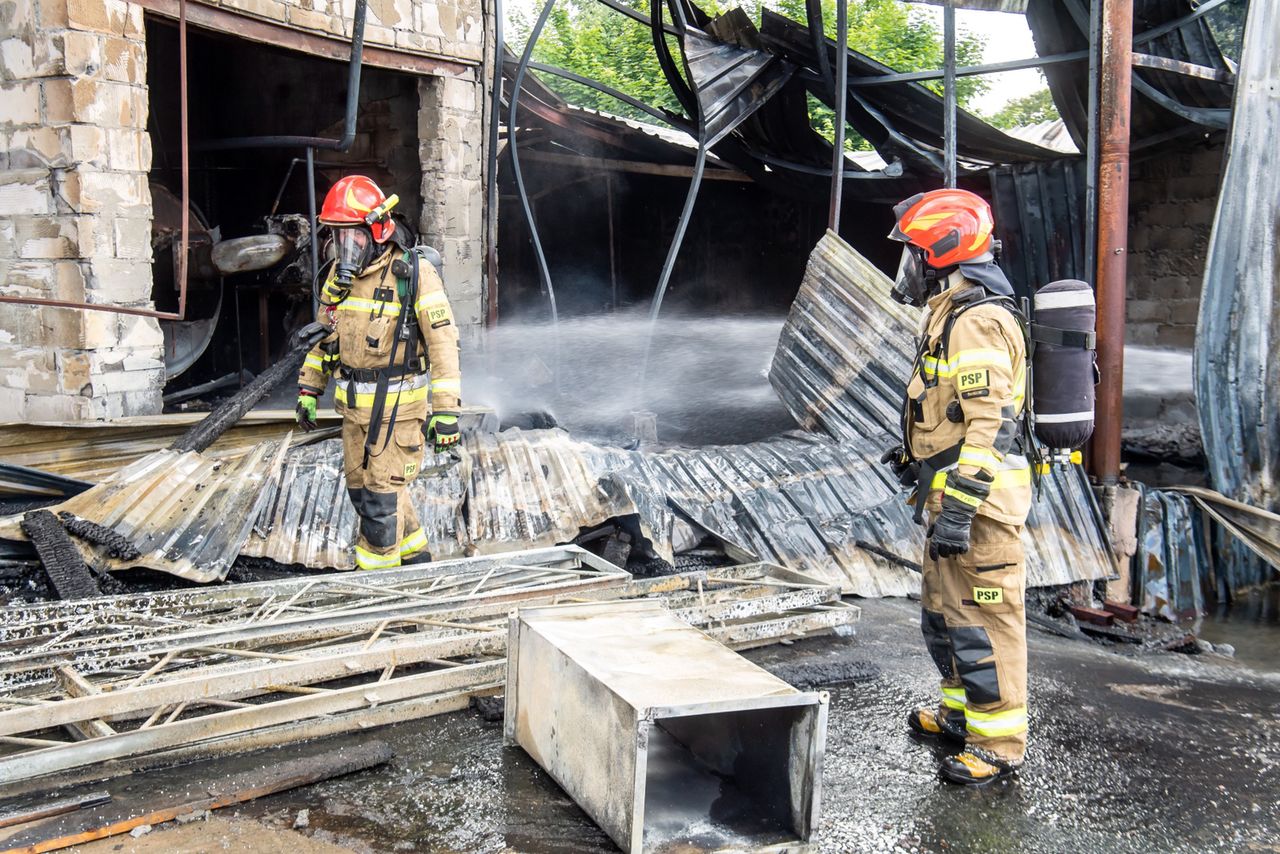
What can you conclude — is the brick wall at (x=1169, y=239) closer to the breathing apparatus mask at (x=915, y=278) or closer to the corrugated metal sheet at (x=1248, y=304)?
the corrugated metal sheet at (x=1248, y=304)

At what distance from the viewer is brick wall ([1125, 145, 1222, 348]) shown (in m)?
9.33

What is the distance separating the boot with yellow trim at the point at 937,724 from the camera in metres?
3.81

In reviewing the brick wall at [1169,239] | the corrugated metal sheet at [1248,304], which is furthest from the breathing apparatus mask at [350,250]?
the brick wall at [1169,239]

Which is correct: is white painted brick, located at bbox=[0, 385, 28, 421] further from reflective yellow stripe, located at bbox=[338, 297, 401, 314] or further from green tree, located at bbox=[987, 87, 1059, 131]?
green tree, located at bbox=[987, 87, 1059, 131]

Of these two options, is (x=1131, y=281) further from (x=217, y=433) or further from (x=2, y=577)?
(x=2, y=577)

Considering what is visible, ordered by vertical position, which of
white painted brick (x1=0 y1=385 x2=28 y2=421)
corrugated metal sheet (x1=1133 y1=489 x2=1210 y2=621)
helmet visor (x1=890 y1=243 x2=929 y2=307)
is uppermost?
helmet visor (x1=890 y1=243 x2=929 y2=307)

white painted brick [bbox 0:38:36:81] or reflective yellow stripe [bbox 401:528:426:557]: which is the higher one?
white painted brick [bbox 0:38:36:81]

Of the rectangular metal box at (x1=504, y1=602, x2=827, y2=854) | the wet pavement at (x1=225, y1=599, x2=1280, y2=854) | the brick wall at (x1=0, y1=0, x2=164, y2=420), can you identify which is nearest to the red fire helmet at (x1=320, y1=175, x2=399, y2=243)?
the brick wall at (x1=0, y1=0, x2=164, y2=420)

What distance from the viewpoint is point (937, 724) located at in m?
3.88

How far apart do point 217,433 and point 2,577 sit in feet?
4.53

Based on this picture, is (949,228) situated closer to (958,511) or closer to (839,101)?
(958,511)

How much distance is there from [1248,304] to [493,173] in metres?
5.60

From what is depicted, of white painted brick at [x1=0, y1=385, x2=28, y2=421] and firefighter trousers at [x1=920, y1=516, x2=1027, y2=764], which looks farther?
white painted brick at [x1=0, y1=385, x2=28, y2=421]

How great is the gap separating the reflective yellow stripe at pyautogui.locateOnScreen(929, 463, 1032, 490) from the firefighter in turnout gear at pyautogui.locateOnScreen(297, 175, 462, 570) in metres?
2.27
